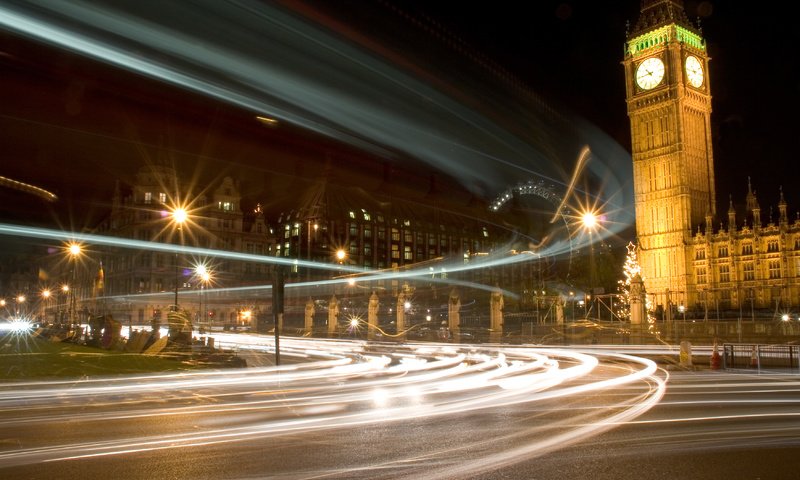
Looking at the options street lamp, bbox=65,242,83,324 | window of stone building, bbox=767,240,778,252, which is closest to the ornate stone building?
window of stone building, bbox=767,240,778,252

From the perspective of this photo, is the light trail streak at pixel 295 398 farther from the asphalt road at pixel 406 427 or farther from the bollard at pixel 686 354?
the bollard at pixel 686 354

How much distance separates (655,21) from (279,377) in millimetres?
89337

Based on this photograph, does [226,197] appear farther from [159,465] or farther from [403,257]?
[159,465]

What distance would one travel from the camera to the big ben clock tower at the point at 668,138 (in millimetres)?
89375

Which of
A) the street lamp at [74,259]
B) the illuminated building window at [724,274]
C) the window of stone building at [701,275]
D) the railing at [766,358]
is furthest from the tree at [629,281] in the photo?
the street lamp at [74,259]

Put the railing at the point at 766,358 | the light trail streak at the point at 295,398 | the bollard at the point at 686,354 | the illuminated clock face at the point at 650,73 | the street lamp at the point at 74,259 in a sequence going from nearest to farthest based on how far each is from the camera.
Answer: the light trail streak at the point at 295,398 → the bollard at the point at 686,354 → the railing at the point at 766,358 → the street lamp at the point at 74,259 → the illuminated clock face at the point at 650,73

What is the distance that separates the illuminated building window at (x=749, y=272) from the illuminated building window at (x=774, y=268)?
1992 millimetres

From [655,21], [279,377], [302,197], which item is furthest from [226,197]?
[279,377]

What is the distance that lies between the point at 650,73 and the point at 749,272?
30552 mm

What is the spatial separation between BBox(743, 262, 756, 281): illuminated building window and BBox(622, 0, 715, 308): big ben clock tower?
7039mm

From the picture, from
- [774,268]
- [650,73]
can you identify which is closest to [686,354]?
[774,268]

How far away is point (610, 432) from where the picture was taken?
10.7m

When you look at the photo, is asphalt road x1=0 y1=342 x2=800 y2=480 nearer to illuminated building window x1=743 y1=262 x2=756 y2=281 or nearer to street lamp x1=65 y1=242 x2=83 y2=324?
street lamp x1=65 y1=242 x2=83 y2=324

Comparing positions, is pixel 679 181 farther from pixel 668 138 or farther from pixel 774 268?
pixel 774 268
